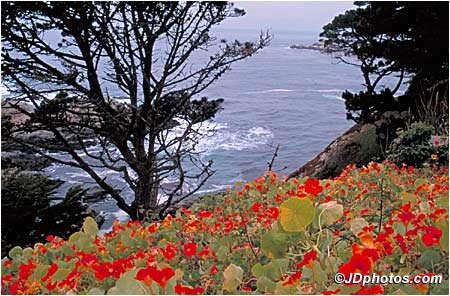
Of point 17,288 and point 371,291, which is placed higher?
point 371,291

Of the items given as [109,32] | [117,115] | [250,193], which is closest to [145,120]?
[117,115]

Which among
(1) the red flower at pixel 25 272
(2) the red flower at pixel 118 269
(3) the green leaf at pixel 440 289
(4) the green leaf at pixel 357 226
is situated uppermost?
(4) the green leaf at pixel 357 226

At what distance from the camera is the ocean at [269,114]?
5.91m

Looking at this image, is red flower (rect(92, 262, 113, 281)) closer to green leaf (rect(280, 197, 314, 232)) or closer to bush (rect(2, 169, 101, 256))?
green leaf (rect(280, 197, 314, 232))

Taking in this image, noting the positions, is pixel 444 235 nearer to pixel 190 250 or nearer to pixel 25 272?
pixel 190 250

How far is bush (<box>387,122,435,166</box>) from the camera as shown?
3.65m

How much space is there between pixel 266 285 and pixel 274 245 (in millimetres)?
96

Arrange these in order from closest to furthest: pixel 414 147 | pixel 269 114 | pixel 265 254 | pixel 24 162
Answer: pixel 265 254 < pixel 414 147 < pixel 24 162 < pixel 269 114

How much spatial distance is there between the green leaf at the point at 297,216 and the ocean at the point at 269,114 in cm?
435

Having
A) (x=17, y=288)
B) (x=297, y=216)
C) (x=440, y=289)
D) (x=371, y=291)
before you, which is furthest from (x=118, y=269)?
(x=440, y=289)

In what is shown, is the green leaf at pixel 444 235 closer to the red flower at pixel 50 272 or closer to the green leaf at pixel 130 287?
the green leaf at pixel 130 287

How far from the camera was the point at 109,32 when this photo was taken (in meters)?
4.48

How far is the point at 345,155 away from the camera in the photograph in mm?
5969

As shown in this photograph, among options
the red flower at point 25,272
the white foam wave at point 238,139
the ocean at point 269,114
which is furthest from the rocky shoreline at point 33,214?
the red flower at point 25,272
